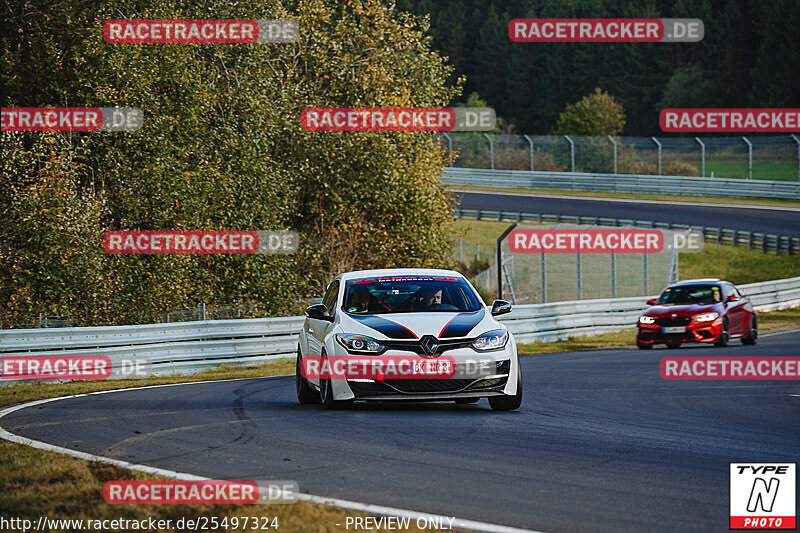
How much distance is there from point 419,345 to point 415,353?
91 mm

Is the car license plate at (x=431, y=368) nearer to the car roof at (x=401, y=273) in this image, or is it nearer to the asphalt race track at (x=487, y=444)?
the asphalt race track at (x=487, y=444)

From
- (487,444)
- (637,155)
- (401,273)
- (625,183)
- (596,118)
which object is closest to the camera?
(487,444)

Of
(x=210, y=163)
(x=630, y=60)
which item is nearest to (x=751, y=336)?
(x=210, y=163)

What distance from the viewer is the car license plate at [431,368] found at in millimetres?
11594

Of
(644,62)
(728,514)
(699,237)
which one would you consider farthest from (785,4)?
(728,514)

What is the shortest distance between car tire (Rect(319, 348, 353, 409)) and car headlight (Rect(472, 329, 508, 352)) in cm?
152

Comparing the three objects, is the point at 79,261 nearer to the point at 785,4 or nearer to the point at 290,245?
the point at 290,245

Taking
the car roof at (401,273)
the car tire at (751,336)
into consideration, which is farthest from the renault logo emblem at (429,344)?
the car tire at (751,336)

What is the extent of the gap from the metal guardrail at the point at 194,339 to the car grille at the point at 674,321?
12.2 feet

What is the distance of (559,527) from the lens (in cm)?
639

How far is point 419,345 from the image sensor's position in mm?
11633

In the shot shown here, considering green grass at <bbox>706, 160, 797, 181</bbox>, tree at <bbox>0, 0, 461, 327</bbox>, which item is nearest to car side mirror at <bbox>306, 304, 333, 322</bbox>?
tree at <bbox>0, 0, 461, 327</bbox>

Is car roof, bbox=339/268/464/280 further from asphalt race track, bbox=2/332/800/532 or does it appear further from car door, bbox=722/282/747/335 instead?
car door, bbox=722/282/747/335

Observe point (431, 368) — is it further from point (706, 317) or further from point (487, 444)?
point (706, 317)
